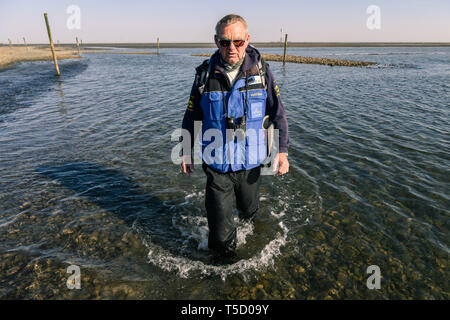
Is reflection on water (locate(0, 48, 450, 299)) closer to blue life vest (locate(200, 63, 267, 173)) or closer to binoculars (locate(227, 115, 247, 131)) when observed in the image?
blue life vest (locate(200, 63, 267, 173))

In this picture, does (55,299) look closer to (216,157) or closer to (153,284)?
(153,284)

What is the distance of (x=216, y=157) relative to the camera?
12.2 feet

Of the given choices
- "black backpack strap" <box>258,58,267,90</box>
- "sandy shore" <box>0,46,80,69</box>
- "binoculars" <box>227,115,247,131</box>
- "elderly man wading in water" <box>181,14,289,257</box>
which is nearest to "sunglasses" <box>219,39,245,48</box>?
"elderly man wading in water" <box>181,14,289,257</box>

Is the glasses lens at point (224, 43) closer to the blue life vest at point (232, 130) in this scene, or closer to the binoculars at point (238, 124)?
the blue life vest at point (232, 130)

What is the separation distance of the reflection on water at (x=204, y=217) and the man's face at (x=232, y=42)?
360 centimetres

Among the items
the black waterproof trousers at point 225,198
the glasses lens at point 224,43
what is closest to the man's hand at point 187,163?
the black waterproof trousers at point 225,198

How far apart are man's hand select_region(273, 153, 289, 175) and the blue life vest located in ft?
1.07

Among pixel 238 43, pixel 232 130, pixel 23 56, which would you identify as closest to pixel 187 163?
pixel 232 130

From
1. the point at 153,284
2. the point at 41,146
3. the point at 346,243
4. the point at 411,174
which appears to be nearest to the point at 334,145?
the point at 411,174

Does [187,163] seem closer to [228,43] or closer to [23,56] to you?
[228,43]

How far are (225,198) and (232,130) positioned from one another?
1.09 m

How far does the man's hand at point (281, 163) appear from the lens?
3.94 m

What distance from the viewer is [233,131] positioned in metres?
3.63
